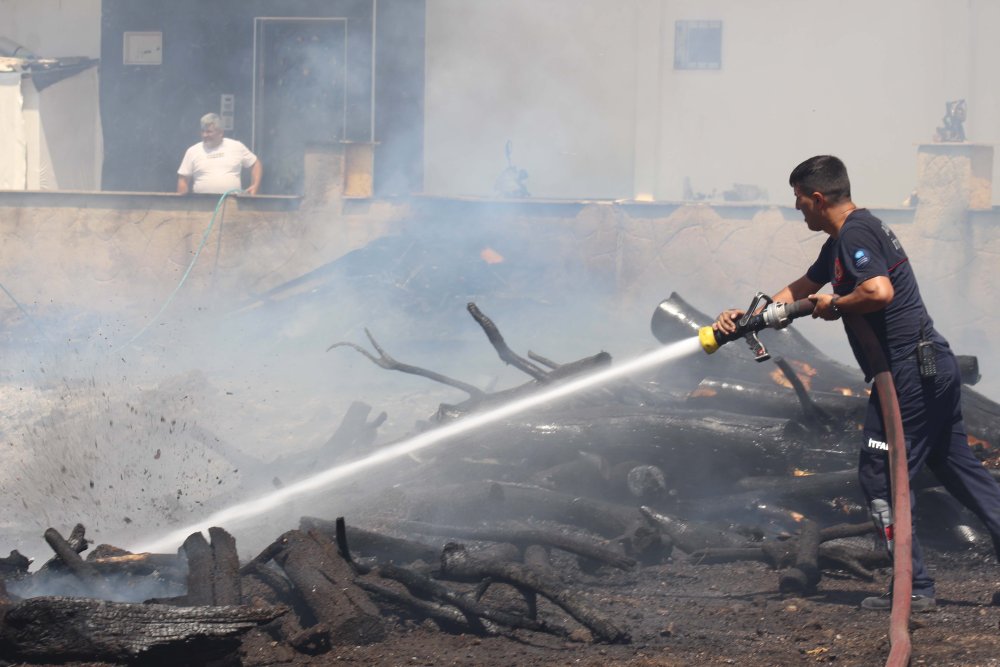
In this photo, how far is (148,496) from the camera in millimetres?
7340

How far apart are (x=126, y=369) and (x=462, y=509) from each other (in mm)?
5700

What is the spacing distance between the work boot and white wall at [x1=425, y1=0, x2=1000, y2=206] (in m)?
11.8

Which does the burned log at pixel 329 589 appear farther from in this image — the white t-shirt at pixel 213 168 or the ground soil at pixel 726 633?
the white t-shirt at pixel 213 168

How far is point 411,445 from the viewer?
21.7 feet

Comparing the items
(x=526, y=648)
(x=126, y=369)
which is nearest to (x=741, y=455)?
(x=526, y=648)

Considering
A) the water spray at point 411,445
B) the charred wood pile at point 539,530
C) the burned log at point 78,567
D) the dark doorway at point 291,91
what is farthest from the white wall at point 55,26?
the burned log at point 78,567

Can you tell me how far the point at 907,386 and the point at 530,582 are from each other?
1620mm

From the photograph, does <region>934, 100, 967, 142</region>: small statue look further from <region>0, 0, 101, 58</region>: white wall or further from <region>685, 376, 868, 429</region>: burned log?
<region>0, 0, 101, 58</region>: white wall

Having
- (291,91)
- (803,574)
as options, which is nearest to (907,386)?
(803,574)

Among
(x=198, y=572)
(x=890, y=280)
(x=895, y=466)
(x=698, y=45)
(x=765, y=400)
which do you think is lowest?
(x=198, y=572)

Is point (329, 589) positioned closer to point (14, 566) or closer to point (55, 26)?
point (14, 566)

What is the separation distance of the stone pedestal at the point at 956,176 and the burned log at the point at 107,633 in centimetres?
959

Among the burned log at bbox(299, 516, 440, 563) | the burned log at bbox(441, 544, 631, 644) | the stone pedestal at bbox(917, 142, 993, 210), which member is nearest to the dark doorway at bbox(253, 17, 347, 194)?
the stone pedestal at bbox(917, 142, 993, 210)

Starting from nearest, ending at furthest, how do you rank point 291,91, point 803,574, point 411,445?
point 803,574 < point 411,445 < point 291,91
